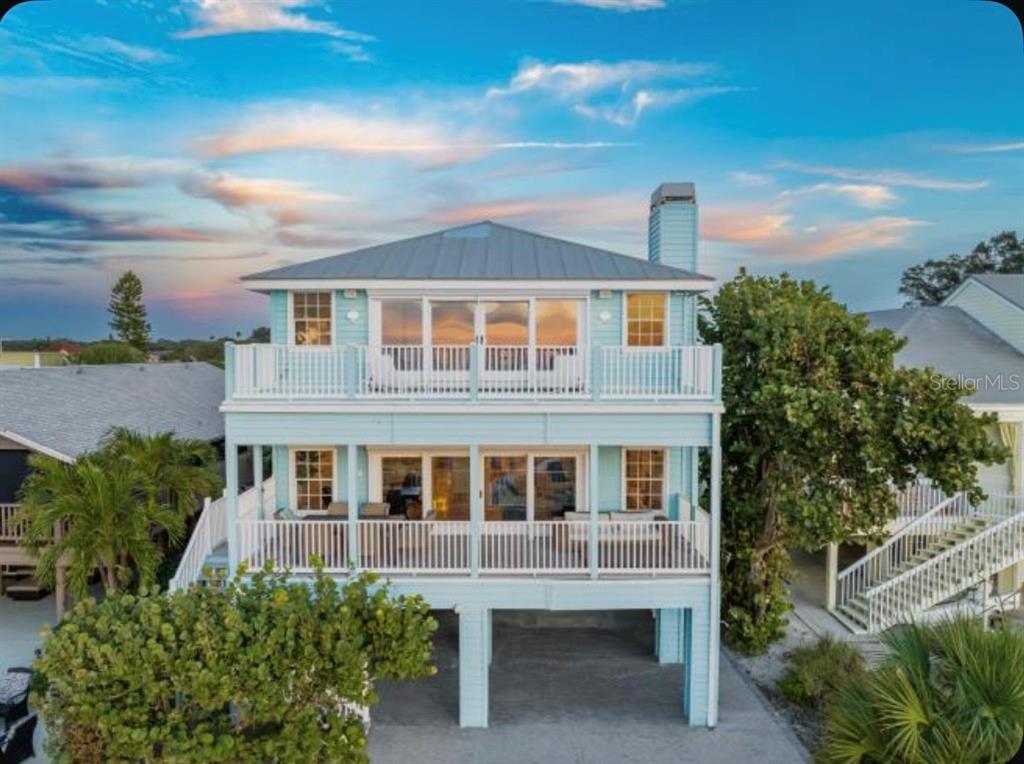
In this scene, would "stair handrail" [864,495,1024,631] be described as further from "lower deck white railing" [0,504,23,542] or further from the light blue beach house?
"lower deck white railing" [0,504,23,542]

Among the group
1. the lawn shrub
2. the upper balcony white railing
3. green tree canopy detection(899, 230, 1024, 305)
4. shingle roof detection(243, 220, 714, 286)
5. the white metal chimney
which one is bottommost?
the lawn shrub

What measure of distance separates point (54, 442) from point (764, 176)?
55.4ft

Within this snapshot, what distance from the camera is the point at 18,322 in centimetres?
2125

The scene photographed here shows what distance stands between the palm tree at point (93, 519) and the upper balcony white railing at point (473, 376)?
10.4 feet

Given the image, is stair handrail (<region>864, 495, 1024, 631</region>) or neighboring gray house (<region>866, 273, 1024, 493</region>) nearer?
stair handrail (<region>864, 495, 1024, 631</region>)

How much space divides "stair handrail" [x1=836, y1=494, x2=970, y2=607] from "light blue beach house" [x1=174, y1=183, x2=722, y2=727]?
3.91 m

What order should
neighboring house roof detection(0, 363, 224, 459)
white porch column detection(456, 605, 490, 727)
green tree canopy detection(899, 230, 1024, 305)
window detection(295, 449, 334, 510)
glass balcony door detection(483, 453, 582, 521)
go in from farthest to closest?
green tree canopy detection(899, 230, 1024, 305) < neighboring house roof detection(0, 363, 224, 459) < window detection(295, 449, 334, 510) < glass balcony door detection(483, 453, 582, 521) < white porch column detection(456, 605, 490, 727)

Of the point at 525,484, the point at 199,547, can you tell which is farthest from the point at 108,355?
the point at 525,484

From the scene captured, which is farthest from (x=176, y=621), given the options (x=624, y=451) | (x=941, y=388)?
(x=941, y=388)

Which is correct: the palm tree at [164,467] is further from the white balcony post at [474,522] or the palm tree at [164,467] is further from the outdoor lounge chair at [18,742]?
the white balcony post at [474,522]

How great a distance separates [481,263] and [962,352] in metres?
12.7

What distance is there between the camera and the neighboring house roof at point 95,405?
12695 millimetres

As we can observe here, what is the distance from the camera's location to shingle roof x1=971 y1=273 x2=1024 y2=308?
1595 centimetres

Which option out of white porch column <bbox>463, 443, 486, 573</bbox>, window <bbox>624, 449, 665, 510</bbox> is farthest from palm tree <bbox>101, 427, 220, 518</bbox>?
window <bbox>624, 449, 665, 510</bbox>
